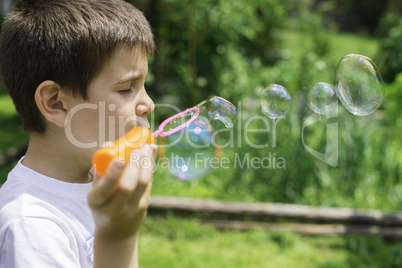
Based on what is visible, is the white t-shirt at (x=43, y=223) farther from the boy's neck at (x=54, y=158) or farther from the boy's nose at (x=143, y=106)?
the boy's nose at (x=143, y=106)

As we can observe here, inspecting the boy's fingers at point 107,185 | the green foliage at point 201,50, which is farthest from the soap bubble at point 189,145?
the green foliage at point 201,50

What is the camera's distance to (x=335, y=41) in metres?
13.4

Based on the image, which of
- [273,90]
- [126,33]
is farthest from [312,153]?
[126,33]

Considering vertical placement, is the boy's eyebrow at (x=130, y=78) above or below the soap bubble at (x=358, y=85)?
above

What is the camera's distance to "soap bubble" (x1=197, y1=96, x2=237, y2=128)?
1.88 m

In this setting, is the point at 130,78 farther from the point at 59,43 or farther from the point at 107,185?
the point at 107,185

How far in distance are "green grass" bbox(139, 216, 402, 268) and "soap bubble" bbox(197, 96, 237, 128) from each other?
1457mm

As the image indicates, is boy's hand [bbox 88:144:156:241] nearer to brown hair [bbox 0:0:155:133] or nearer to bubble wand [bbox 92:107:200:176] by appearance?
bubble wand [bbox 92:107:200:176]

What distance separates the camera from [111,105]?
1277 mm

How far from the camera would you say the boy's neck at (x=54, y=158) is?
1.35 metres

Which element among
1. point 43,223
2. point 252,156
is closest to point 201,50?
point 252,156

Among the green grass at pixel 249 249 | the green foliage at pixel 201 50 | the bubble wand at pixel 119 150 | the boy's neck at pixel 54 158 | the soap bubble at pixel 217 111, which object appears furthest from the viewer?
the green foliage at pixel 201 50

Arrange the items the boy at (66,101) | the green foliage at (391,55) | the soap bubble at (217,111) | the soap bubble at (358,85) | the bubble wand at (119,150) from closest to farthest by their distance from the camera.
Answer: the bubble wand at (119,150) → the boy at (66,101) → the soap bubble at (217,111) → the soap bubble at (358,85) → the green foliage at (391,55)

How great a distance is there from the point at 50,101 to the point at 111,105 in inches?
7.7
